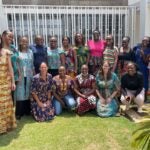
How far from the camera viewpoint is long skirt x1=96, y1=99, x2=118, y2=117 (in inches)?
239

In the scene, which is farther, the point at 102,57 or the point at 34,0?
the point at 34,0

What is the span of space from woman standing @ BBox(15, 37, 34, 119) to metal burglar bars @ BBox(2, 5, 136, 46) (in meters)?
1.76

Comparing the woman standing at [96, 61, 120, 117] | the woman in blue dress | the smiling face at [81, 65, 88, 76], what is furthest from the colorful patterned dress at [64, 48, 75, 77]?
the woman in blue dress

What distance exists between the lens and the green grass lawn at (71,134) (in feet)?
15.3

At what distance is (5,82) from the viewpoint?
5133mm

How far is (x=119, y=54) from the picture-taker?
22.2 feet

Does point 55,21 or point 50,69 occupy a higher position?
point 55,21

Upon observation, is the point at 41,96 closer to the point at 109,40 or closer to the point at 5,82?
the point at 5,82

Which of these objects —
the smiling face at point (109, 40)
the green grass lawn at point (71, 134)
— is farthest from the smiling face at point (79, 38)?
the green grass lawn at point (71, 134)

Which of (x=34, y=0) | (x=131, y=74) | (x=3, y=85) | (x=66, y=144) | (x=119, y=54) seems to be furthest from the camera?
(x=34, y=0)

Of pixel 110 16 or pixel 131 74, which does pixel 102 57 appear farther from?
pixel 110 16

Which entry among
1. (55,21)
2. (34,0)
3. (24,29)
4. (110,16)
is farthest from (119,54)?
(34,0)

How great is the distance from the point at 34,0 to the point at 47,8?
294 centimetres

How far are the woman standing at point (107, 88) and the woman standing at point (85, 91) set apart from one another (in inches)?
5.6
